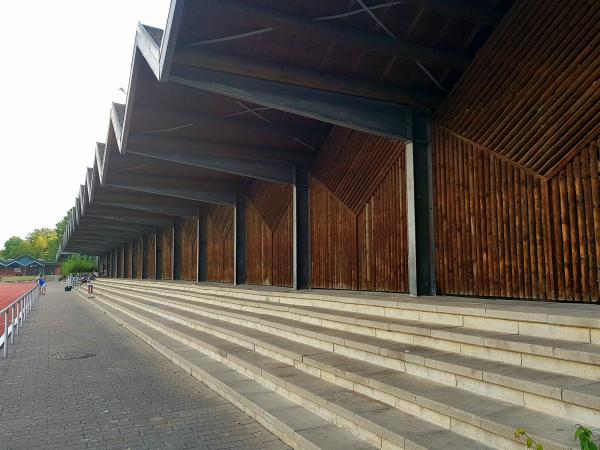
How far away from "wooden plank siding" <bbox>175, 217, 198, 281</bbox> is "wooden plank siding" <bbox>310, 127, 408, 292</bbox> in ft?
38.0

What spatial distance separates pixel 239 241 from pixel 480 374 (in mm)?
13499

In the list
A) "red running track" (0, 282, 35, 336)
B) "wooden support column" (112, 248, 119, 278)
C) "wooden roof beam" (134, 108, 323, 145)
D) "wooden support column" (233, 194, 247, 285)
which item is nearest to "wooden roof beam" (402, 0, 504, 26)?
"wooden roof beam" (134, 108, 323, 145)

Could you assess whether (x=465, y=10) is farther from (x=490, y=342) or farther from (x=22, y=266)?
(x=22, y=266)

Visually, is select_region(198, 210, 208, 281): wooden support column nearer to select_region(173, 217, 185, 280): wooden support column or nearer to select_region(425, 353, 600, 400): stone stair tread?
select_region(173, 217, 185, 280): wooden support column

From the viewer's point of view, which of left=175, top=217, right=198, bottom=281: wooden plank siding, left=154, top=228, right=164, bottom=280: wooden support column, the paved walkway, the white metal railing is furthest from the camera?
left=154, top=228, right=164, bottom=280: wooden support column

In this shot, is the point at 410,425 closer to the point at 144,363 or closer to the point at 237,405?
the point at 237,405

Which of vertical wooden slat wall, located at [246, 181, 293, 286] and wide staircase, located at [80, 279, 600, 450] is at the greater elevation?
vertical wooden slat wall, located at [246, 181, 293, 286]

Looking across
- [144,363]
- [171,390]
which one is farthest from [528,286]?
[144,363]

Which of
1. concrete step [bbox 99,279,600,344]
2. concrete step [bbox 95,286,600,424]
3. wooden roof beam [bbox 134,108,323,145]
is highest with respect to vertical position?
wooden roof beam [bbox 134,108,323,145]

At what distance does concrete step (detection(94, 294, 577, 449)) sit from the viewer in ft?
10.3

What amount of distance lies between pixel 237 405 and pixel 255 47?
549 centimetres

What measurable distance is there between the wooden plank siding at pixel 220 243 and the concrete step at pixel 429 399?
11196mm

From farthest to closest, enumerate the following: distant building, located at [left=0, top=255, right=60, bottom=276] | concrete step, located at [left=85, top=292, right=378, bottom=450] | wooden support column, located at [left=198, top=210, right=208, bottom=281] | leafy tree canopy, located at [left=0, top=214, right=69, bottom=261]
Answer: leafy tree canopy, located at [left=0, top=214, right=69, bottom=261]
distant building, located at [left=0, top=255, right=60, bottom=276]
wooden support column, located at [left=198, top=210, right=208, bottom=281]
concrete step, located at [left=85, top=292, right=378, bottom=450]

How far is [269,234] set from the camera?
14.9 m
